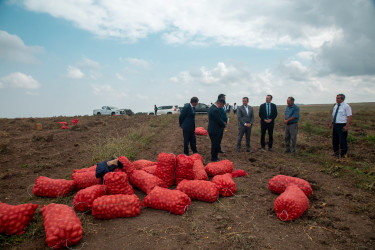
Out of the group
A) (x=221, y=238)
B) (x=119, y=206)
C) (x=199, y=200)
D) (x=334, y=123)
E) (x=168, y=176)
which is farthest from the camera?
→ (x=334, y=123)

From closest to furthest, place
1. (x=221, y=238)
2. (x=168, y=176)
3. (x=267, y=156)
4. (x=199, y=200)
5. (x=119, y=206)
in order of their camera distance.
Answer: (x=221, y=238), (x=119, y=206), (x=199, y=200), (x=168, y=176), (x=267, y=156)

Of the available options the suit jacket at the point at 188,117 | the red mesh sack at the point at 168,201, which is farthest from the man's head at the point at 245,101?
the red mesh sack at the point at 168,201

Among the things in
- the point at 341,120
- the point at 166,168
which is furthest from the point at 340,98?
the point at 166,168

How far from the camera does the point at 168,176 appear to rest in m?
4.16

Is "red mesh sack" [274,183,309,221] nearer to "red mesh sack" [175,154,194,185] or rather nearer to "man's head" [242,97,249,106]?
"red mesh sack" [175,154,194,185]

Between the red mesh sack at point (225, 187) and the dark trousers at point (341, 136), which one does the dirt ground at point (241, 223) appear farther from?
the dark trousers at point (341, 136)

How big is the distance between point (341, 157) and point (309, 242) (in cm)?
503

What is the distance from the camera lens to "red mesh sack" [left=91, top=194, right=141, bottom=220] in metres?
3.19

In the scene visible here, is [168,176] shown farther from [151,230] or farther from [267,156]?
[267,156]

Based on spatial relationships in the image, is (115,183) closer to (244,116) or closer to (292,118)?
(244,116)

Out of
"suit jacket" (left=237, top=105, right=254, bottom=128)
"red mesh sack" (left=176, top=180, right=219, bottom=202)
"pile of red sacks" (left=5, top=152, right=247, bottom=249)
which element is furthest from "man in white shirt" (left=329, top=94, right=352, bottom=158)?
"red mesh sack" (left=176, top=180, right=219, bottom=202)

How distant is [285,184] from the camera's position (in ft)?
13.1

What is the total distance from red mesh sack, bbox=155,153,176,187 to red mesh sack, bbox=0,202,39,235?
78.1 inches

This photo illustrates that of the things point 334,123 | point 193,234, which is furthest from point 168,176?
point 334,123
